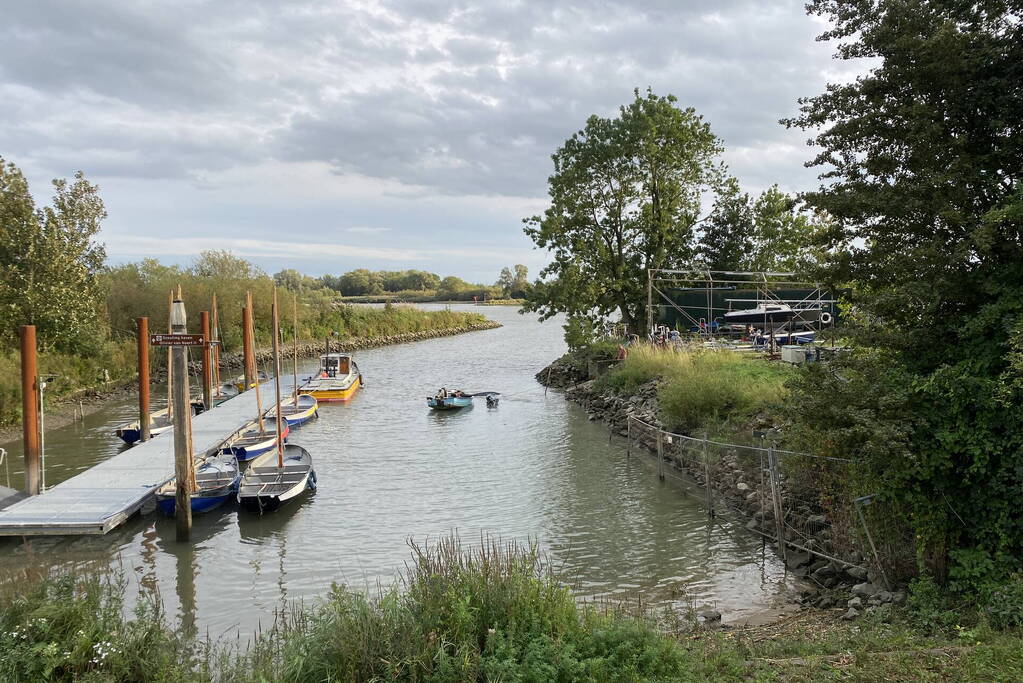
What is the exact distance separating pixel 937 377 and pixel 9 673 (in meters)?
10.8

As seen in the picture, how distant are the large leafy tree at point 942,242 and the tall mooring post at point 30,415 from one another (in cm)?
1620

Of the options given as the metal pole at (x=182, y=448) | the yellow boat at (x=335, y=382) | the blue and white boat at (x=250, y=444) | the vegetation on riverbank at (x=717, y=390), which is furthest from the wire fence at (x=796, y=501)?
the yellow boat at (x=335, y=382)

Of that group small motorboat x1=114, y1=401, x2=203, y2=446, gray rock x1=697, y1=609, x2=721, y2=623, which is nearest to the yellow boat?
small motorboat x1=114, y1=401, x2=203, y2=446

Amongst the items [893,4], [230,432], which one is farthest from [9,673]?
[230,432]

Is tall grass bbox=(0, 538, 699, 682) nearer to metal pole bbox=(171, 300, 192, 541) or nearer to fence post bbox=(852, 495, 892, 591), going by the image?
fence post bbox=(852, 495, 892, 591)

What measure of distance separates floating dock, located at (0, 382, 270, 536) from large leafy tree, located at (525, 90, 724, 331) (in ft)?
79.6

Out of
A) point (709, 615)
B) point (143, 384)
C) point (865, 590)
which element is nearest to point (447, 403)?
point (143, 384)

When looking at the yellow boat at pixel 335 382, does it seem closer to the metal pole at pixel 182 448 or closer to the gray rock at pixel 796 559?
the metal pole at pixel 182 448

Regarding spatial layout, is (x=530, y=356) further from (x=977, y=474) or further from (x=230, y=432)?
(x=977, y=474)

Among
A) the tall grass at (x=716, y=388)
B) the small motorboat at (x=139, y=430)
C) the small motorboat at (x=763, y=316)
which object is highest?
the small motorboat at (x=763, y=316)

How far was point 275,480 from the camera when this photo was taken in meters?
18.3

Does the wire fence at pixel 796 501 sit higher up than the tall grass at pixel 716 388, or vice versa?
the tall grass at pixel 716 388

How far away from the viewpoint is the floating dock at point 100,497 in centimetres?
1442

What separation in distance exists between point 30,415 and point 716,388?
17.5m
